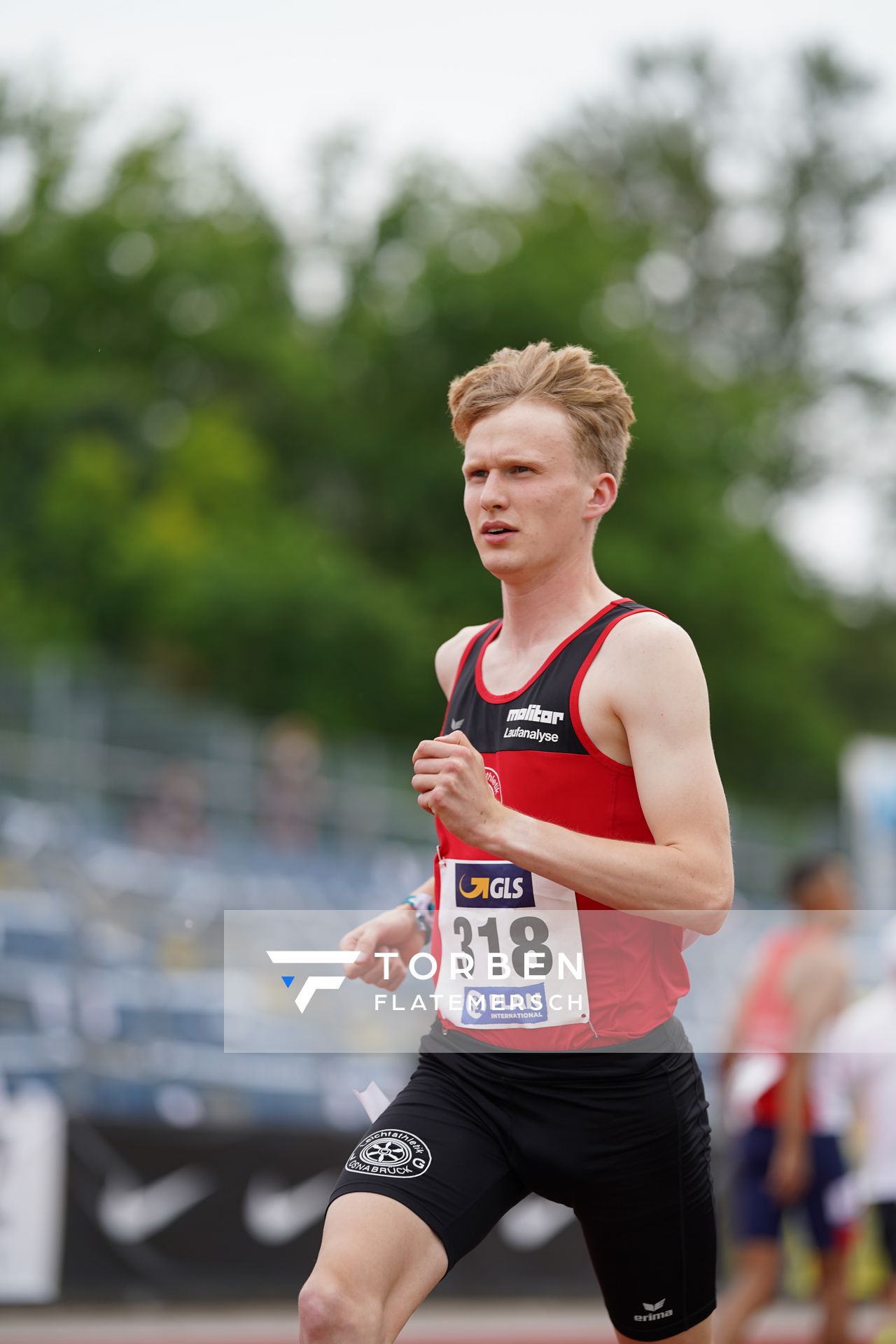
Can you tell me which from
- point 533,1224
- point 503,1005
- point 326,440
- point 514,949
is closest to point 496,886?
point 514,949

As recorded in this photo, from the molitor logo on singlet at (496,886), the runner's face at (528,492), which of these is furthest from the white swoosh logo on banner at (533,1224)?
the runner's face at (528,492)

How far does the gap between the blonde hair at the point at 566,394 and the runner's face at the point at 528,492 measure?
31 millimetres

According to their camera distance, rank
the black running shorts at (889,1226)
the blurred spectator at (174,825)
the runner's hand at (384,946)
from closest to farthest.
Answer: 1. the runner's hand at (384,946)
2. the black running shorts at (889,1226)
3. the blurred spectator at (174,825)

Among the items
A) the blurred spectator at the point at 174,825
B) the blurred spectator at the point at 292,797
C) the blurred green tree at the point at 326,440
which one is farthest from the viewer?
the blurred green tree at the point at 326,440

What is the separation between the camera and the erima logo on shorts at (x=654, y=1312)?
3.38 m

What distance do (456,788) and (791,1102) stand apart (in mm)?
4972

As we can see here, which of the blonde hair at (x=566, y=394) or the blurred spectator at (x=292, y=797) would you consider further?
the blurred spectator at (x=292, y=797)

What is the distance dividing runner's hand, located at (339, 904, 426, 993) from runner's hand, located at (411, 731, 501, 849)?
2.18ft

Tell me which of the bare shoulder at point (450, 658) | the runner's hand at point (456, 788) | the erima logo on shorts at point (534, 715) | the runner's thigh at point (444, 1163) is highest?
the bare shoulder at point (450, 658)

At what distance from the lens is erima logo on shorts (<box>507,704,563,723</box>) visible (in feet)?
10.6

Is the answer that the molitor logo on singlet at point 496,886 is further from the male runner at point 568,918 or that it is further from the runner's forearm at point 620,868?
the runner's forearm at point 620,868

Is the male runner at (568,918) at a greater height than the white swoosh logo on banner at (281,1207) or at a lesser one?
greater

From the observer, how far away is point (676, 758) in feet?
10.3

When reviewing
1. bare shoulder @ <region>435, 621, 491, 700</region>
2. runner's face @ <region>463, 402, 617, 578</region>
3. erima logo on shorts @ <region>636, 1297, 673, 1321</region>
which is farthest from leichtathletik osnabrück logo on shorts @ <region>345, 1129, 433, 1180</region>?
runner's face @ <region>463, 402, 617, 578</region>
